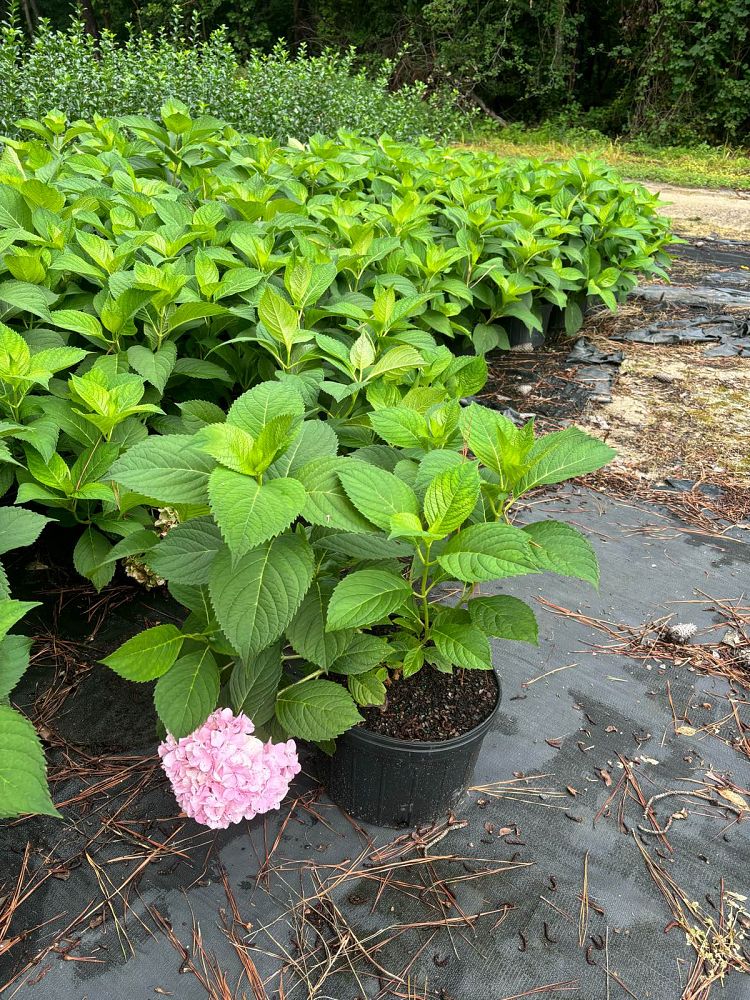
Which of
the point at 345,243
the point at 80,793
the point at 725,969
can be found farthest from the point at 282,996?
the point at 345,243

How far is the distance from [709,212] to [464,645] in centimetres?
974

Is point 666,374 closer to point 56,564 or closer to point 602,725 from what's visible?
point 602,725

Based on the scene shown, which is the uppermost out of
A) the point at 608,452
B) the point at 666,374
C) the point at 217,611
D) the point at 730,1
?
the point at 730,1

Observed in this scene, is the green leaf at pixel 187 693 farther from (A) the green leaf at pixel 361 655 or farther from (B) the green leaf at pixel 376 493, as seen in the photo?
(B) the green leaf at pixel 376 493

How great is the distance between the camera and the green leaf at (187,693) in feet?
4.66

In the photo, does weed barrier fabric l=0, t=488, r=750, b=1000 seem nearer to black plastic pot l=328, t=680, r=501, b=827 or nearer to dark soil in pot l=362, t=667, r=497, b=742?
black plastic pot l=328, t=680, r=501, b=827

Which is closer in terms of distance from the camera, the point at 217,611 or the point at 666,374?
the point at 217,611

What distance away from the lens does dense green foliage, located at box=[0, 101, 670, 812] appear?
132 centimetres

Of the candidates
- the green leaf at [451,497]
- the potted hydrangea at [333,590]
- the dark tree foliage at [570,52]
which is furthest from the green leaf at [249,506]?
the dark tree foliage at [570,52]

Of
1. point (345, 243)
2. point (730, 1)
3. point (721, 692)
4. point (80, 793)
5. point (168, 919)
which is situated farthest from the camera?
point (730, 1)

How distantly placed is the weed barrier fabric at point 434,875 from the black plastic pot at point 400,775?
→ 5 centimetres

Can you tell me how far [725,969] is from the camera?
146cm

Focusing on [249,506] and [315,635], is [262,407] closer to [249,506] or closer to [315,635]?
[249,506]

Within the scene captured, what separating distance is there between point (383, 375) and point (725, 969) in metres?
1.54
